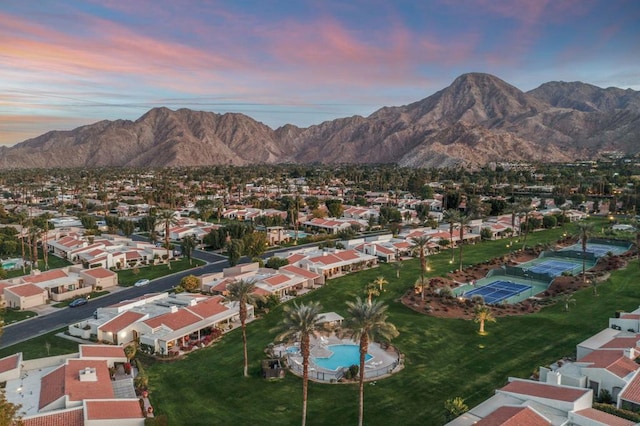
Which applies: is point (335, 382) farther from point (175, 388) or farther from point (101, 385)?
point (101, 385)

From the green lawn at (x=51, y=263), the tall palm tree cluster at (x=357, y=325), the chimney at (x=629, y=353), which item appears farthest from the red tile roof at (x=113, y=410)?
the green lawn at (x=51, y=263)

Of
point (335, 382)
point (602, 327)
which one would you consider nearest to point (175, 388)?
point (335, 382)

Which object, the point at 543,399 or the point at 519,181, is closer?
the point at 543,399

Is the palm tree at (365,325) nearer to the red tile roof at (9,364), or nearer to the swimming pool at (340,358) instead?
the swimming pool at (340,358)

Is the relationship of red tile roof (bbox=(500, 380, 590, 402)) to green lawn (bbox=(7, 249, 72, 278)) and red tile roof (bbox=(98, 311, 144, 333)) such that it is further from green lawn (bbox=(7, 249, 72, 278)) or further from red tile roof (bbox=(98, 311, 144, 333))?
green lawn (bbox=(7, 249, 72, 278))

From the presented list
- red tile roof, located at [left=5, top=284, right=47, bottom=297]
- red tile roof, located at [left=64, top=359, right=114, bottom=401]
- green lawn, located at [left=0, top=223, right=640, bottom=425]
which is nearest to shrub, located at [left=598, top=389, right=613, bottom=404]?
green lawn, located at [left=0, top=223, right=640, bottom=425]

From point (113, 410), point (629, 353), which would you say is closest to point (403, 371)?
point (629, 353)
